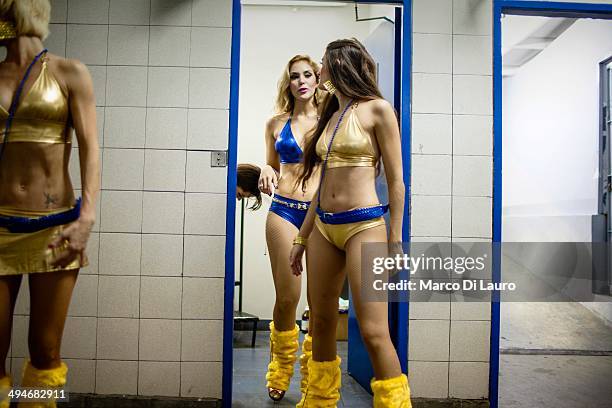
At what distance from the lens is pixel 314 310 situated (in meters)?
2.27

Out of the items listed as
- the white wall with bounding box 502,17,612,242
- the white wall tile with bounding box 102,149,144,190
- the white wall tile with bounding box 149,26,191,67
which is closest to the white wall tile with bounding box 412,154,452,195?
the white wall tile with bounding box 149,26,191,67

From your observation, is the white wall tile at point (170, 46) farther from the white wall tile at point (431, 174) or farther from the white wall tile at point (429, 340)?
the white wall tile at point (429, 340)

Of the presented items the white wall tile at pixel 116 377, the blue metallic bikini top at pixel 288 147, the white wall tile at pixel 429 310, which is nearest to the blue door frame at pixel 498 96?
the white wall tile at pixel 429 310

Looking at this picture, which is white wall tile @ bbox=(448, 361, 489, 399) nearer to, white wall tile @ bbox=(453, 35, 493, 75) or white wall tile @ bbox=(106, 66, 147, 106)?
white wall tile @ bbox=(453, 35, 493, 75)

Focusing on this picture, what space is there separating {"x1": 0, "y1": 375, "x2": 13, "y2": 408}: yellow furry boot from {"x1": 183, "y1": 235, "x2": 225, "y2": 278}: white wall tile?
124cm

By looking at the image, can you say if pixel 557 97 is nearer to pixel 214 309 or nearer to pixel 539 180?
pixel 539 180

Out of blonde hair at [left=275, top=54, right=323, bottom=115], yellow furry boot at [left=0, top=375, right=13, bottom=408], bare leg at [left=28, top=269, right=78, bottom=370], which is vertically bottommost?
yellow furry boot at [left=0, top=375, right=13, bottom=408]

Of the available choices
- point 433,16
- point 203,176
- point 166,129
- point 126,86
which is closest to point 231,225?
point 203,176

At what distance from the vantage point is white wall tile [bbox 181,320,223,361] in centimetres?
290

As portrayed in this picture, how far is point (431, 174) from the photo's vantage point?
3.02m

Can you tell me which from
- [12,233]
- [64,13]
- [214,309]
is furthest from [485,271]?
[64,13]

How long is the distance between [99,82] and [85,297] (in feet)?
4.05

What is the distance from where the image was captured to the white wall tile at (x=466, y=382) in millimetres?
2971

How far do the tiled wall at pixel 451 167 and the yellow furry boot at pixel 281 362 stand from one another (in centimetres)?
70
